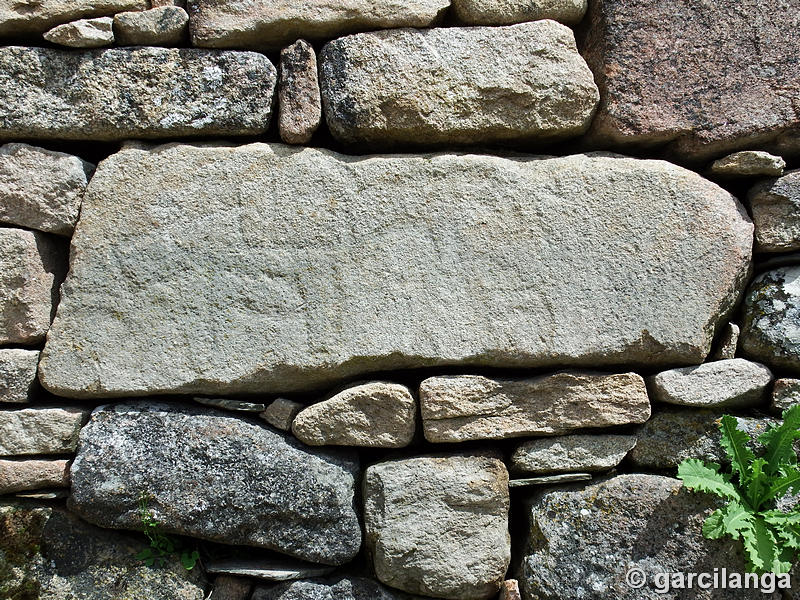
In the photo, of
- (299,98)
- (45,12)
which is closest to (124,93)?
(45,12)

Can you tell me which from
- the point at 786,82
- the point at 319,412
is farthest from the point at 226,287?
the point at 786,82

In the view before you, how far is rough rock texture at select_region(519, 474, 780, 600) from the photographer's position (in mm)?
2072

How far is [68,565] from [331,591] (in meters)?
0.87

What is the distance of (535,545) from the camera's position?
2.14 meters

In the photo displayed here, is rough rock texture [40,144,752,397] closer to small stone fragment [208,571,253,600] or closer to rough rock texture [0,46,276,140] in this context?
rough rock texture [0,46,276,140]

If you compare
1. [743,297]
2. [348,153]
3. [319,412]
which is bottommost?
[319,412]

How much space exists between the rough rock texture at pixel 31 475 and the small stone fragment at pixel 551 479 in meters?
1.51

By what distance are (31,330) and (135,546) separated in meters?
0.81

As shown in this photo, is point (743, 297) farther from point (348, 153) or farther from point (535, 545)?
point (348, 153)

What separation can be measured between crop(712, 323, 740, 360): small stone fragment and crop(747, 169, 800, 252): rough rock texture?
305 millimetres

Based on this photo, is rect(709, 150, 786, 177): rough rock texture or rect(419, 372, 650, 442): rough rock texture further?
rect(709, 150, 786, 177): rough rock texture

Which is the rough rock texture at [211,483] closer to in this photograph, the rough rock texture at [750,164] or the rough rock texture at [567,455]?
the rough rock texture at [567,455]

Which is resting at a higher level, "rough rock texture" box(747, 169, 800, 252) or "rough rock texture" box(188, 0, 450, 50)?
"rough rock texture" box(188, 0, 450, 50)

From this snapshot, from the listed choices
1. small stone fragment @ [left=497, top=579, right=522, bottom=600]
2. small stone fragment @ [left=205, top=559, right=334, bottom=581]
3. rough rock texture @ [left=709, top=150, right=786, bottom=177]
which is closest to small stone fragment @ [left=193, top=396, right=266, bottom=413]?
small stone fragment @ [left=205, top=559, right=334, bottom=581]
